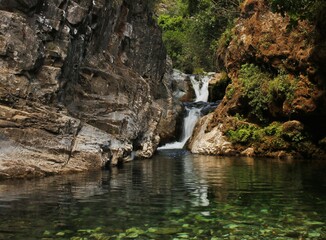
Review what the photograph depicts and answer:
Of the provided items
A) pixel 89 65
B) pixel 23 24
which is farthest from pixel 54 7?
pixel 89 65

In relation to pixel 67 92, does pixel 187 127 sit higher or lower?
lower

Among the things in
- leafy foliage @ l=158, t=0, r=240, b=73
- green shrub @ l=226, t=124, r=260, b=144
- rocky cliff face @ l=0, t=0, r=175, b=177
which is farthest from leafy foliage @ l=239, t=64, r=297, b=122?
leafy foliage @ l=158, t=0, r=240, b=73

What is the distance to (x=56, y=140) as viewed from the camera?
63.3 feet

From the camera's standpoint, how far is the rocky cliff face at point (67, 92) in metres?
18.5

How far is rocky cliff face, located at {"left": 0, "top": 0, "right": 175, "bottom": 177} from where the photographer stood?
1853cm

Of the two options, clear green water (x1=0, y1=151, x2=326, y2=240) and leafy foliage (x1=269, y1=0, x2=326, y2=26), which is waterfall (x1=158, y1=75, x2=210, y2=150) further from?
clear green water (x1=0, y1=151, x2=326, y2=240)

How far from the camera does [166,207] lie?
→ 1116cm

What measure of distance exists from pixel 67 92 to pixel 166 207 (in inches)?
Answer: 598

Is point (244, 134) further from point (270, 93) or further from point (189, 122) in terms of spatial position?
point (189, 122)

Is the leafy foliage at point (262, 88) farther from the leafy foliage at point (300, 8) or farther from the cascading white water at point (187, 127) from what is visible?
the cascading white water at point (187, 127)

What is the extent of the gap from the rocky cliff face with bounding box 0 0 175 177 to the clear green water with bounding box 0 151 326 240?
1950 millimetres

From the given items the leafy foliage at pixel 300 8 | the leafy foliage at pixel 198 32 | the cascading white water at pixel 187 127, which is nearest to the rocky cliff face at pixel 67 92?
the cascading white water at pixel 187 127

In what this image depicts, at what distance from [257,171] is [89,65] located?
Answer: 13162 mm

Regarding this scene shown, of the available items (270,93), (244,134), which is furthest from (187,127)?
(270,93)
